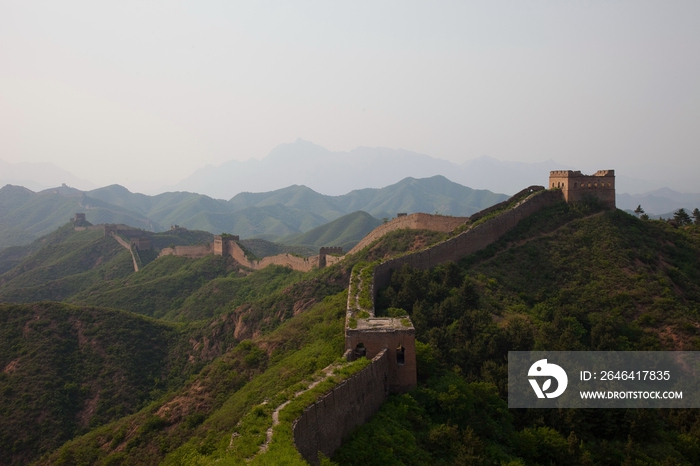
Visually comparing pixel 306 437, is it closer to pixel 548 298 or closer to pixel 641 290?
pixel 548 298

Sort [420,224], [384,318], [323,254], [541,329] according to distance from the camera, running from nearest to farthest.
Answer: [384,318] < [541,329] < [420,224] < [323,254]

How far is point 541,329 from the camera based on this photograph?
2209cm

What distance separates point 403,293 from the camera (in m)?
23.5

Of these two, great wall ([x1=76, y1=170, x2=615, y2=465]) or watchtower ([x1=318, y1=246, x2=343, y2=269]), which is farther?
watchtower ([x1=318, y1=246, x2=343, y2=269])

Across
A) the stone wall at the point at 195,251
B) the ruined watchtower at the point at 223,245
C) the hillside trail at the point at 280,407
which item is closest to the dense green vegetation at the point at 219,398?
the hillside trail at the point at 280,407

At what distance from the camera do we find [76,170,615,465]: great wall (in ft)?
38.5

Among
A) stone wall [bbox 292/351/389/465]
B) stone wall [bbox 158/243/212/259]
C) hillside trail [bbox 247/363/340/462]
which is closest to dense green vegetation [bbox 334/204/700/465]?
stone wall [bbox 292/351/389/465]

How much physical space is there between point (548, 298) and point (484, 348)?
24.3ft

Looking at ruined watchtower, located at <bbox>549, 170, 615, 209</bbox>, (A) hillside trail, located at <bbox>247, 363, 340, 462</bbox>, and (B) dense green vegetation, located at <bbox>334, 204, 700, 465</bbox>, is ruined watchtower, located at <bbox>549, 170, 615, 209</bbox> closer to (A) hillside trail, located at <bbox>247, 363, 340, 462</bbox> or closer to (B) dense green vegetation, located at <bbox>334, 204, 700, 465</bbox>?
(B) dense green vegetation, located at <bbox>334, 204, 700, 465</bbox>

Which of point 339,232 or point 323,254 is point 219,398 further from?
point 339,232

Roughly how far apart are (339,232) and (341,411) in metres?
120

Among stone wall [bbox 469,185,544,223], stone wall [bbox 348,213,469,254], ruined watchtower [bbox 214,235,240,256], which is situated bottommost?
ruined watchtower [bbox 214,235,240,256]

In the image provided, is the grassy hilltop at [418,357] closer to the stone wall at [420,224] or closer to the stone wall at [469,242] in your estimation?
the stone wall at [469,242]

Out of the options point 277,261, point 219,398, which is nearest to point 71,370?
point 219,398
